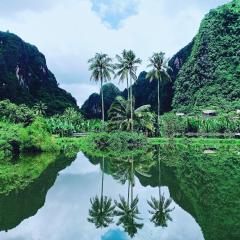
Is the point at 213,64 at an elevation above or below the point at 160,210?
above

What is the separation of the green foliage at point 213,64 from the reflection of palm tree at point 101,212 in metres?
92.0

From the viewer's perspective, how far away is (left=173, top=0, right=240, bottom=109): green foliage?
11519 cm

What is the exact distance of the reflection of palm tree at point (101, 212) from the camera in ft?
54.7

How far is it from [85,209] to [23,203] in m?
3.34

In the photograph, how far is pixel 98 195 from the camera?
2280cm

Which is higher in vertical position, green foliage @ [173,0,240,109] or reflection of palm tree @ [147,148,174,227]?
green foliage @ [173,0,240,109]

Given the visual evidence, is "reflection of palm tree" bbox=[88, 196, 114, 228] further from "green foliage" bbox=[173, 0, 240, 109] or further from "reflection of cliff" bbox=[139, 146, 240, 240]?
"green foliage" bbox=[173, 0, 240, 109]

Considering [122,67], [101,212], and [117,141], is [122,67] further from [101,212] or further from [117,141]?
[101,212]

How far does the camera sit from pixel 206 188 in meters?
23.8

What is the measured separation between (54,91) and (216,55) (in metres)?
71.6

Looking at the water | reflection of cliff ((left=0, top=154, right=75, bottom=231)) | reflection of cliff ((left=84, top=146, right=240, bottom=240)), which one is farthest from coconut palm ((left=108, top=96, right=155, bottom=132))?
reflection of cliff ((left=0, top=154, right=75, bottom=231))

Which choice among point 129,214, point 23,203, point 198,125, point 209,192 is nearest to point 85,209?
point 129,214

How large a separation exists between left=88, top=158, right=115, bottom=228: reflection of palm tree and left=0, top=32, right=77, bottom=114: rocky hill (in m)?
122

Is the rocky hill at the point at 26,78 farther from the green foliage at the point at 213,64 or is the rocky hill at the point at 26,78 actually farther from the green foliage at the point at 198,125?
the green foliage at the point at 198,125
